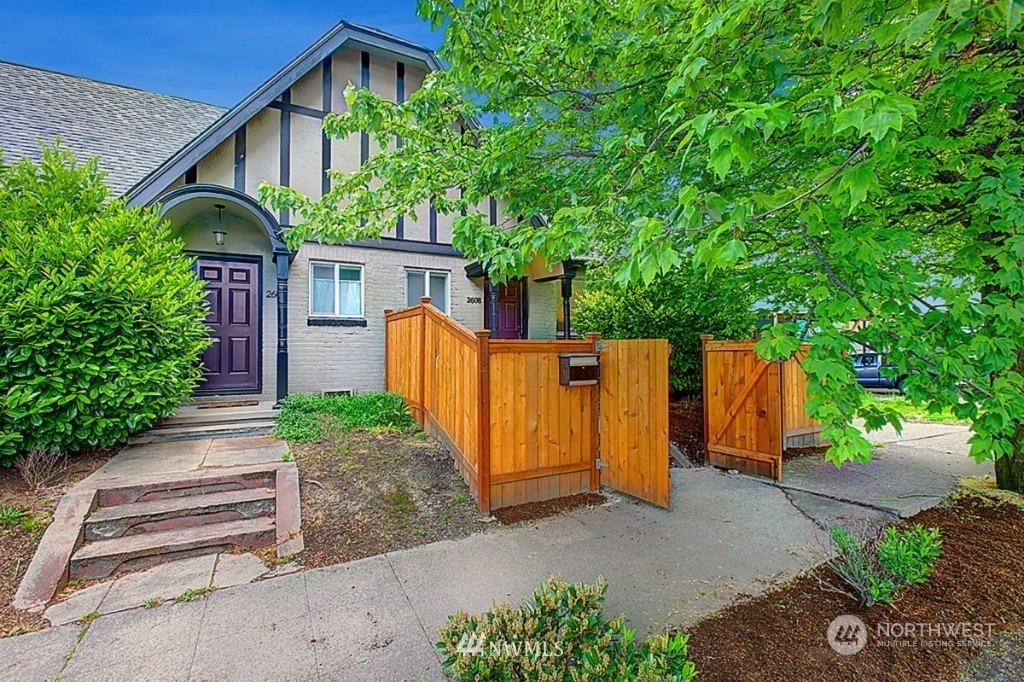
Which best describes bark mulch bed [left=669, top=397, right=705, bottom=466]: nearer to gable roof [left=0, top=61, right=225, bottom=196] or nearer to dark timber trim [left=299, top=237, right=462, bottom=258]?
dark timber trim [left=299, top=237, right=462, bottom=258]

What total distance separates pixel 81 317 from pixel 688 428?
7.59 m

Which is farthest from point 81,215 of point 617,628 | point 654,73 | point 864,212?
point 864,212

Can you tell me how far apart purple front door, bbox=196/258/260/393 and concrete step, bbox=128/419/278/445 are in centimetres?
161

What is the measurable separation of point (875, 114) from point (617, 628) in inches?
92.0

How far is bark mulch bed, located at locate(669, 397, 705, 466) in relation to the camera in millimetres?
6598

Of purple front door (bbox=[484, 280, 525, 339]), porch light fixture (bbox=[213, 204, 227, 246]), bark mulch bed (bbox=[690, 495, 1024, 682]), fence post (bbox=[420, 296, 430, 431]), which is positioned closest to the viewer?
bark mulch bed (bbox=[690, 495, 1024, 682])

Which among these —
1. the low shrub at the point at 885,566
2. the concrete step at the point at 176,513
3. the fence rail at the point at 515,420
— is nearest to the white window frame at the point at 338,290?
the fence rail at the point at 515,420

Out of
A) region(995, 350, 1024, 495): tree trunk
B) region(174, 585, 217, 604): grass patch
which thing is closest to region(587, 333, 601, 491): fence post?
region(174, 585, 217, 604): grass patch

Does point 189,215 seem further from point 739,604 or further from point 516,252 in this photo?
point 739,604

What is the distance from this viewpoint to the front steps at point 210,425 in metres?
5.58

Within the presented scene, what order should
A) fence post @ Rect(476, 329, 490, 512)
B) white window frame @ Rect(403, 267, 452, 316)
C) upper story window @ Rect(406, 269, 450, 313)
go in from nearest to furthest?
fence post @ Rect(476, 329, 490, 512) → white window frame @ Rect(403, 267, 452, 316) → upper story window @ Rect(406, 269, 450, 313)

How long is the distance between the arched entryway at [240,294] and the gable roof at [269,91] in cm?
53

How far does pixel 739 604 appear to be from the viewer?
9.13ft

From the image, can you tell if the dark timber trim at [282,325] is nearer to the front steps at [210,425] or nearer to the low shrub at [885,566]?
Answer: the front steps at [210,425]
